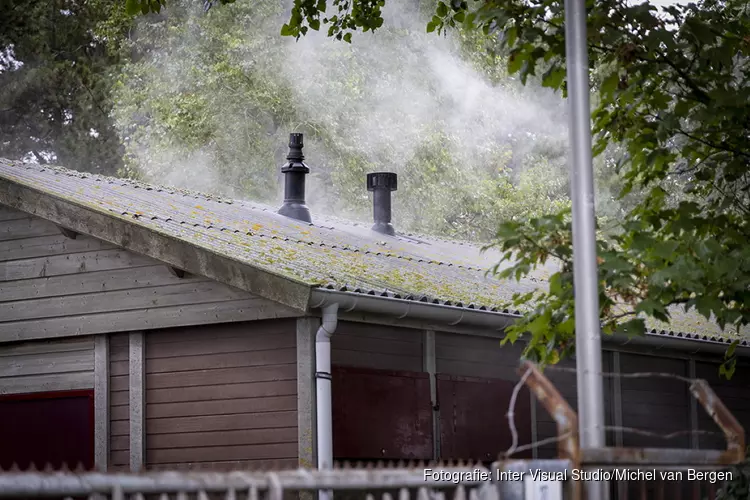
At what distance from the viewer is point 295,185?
48.0 feet

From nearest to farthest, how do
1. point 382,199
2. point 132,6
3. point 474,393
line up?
point 132,6, point 474,393, point 382,199

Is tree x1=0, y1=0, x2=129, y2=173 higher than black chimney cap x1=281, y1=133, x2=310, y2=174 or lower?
higher

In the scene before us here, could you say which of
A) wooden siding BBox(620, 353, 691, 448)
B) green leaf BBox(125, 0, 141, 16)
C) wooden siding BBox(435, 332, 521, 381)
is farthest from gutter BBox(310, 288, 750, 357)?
green leaf BBox(125, 0, 141, 16)

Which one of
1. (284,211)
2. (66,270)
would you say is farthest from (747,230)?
(284,211)

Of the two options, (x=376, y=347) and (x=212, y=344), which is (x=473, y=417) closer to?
(x=376, y=347)

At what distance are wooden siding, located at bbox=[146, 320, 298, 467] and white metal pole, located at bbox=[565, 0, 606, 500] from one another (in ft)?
16.1

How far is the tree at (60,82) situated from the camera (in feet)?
103

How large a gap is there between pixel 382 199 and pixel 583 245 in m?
11.4

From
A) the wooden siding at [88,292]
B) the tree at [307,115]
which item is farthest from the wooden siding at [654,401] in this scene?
the tree at [307,115]

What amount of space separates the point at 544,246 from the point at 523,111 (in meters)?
29.4

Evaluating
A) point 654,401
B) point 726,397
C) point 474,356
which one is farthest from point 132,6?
point 726,397

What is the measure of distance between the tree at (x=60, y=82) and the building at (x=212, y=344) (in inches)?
797

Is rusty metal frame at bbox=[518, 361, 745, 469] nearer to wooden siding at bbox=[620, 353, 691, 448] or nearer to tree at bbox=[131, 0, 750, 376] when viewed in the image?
tree at bbox=[131, 0, 750, 376]

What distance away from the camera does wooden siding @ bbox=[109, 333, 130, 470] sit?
10164mm
